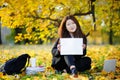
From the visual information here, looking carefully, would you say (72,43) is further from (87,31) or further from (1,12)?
(87,31)

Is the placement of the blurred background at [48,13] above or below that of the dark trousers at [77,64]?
above

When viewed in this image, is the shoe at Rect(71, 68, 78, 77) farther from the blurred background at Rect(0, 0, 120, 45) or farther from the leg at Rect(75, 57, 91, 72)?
the blurred background at Rect(0, 0, 120, 45)

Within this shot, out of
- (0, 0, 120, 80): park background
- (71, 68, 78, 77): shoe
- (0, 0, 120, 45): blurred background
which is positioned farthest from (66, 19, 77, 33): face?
(0, 0, 120, 45): blurred background

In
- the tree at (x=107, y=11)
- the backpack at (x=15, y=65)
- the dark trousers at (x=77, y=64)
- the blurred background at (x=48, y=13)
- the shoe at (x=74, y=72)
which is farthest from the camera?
the tree at (x=107, y=11)

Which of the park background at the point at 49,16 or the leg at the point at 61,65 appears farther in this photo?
the park background at the point at 49,16

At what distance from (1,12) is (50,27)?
2.23 m

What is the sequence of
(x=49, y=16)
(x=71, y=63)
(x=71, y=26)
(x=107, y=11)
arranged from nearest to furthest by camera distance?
1. (x=71, y=63)
2. (x=71, y=26)
3. (x=49, y=16)
4. (x=107, y=11)

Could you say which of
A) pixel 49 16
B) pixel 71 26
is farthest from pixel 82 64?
pixel 49 16

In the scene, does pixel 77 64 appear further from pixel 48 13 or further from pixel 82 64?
pixel 48 13

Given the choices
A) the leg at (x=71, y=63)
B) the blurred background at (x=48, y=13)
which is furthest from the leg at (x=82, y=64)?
the blurred background at (x=48, y=13)

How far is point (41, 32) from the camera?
34.3 feet

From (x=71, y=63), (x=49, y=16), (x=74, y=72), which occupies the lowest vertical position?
(x=74, y=72)

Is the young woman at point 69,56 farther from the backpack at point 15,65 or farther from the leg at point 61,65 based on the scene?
the backpack at point 15,65

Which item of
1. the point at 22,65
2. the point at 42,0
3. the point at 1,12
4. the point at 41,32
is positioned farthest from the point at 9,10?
the point at 22,65
